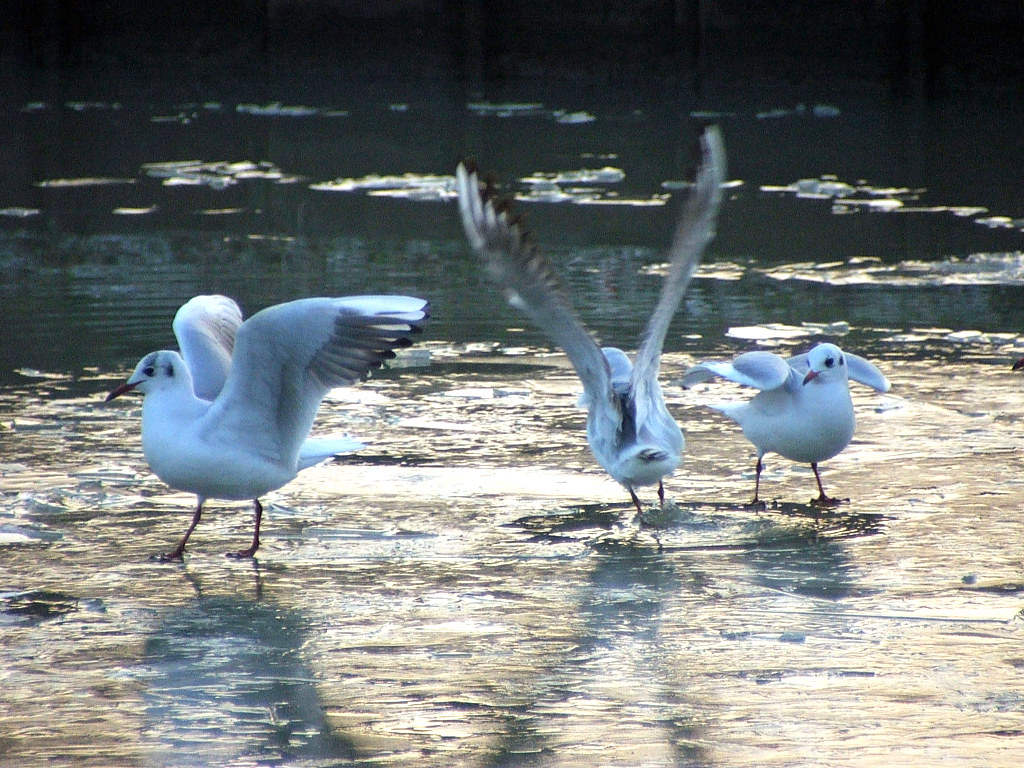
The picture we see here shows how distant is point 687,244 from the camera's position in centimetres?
605

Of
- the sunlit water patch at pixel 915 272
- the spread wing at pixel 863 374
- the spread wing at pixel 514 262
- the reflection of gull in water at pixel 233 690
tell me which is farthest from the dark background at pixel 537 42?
the reflection of gull in water at pixel 233 690

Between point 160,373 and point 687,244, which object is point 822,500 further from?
point 160,373

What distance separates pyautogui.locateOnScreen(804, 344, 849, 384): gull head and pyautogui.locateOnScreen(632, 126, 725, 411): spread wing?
783 mm

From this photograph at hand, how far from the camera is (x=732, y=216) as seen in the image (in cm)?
1274

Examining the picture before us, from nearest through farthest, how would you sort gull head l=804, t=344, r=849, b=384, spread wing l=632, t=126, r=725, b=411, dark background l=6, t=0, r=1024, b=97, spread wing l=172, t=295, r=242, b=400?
spread wing l=632, t=126, r=725, b=411 → spread wing l=172, t=295, r=242, b=400 → gull head l=804, t=344, r=849, b=384 → dark background l=6, t=0, r=1024, b=97

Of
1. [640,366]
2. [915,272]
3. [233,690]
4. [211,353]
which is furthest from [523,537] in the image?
[915,272]

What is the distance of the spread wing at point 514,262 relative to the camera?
5.23 metres

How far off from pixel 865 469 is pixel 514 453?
5.12ft

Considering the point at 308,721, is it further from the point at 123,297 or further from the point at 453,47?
the point at 453,47

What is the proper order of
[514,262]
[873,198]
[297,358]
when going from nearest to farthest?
1. [514,262]
2. [297,358]
3. [873,198]

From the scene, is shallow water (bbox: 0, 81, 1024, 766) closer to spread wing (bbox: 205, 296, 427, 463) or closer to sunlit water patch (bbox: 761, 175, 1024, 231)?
sunlit water patch (bbox: 761, 175, 1024, 231)

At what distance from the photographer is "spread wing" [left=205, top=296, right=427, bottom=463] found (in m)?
5.38

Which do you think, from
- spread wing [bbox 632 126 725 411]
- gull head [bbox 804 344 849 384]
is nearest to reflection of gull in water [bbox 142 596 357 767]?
spread wing [bbox 632 126 725 411]

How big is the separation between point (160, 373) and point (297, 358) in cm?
61
